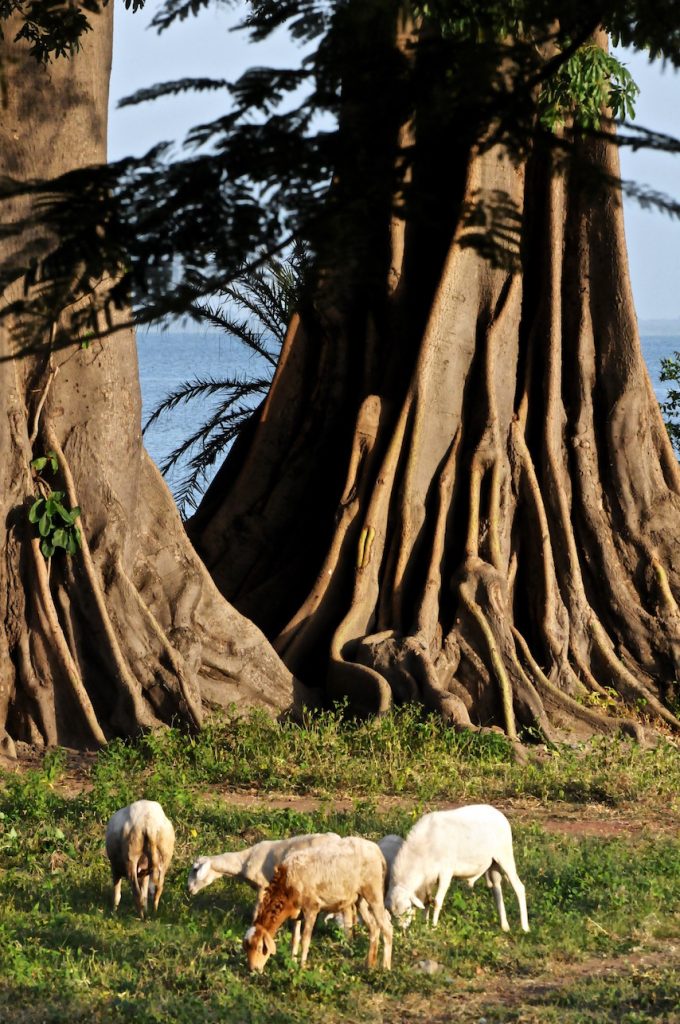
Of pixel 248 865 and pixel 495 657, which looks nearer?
pixel 248 865

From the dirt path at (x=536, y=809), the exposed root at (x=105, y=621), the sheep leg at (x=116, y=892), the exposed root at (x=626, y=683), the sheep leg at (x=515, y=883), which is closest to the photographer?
the sheep leg at (x=515, y=883)

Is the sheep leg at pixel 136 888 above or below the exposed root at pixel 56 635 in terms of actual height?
below

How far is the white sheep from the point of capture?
6.04 m

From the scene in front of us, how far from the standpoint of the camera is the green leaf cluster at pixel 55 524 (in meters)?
10.1

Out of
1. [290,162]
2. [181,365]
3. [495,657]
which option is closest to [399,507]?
[495,657]

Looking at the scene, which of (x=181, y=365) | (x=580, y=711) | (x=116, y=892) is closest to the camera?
(x=116, y=892)

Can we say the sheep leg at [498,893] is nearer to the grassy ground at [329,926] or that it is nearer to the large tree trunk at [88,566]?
the grassy ground at [329,926]

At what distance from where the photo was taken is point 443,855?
6.06 metres

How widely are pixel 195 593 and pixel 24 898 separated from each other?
4.31 metres

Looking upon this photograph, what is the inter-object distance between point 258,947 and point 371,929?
1.53ft

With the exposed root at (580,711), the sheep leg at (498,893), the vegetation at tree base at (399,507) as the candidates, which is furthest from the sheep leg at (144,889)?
the exposed root at (580,711)

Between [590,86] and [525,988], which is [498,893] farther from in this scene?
[590,86]

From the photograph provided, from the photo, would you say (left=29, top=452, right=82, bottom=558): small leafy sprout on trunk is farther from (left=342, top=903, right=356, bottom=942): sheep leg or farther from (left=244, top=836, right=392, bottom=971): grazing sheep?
(left=244, top=836, right=392, bottom=971): grazing sheep

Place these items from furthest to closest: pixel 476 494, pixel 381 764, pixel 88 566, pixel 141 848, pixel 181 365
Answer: pixel 181 365 → pixel 476 494 → pixel 88 566 → pixel 381 764 → pixel 141 848
